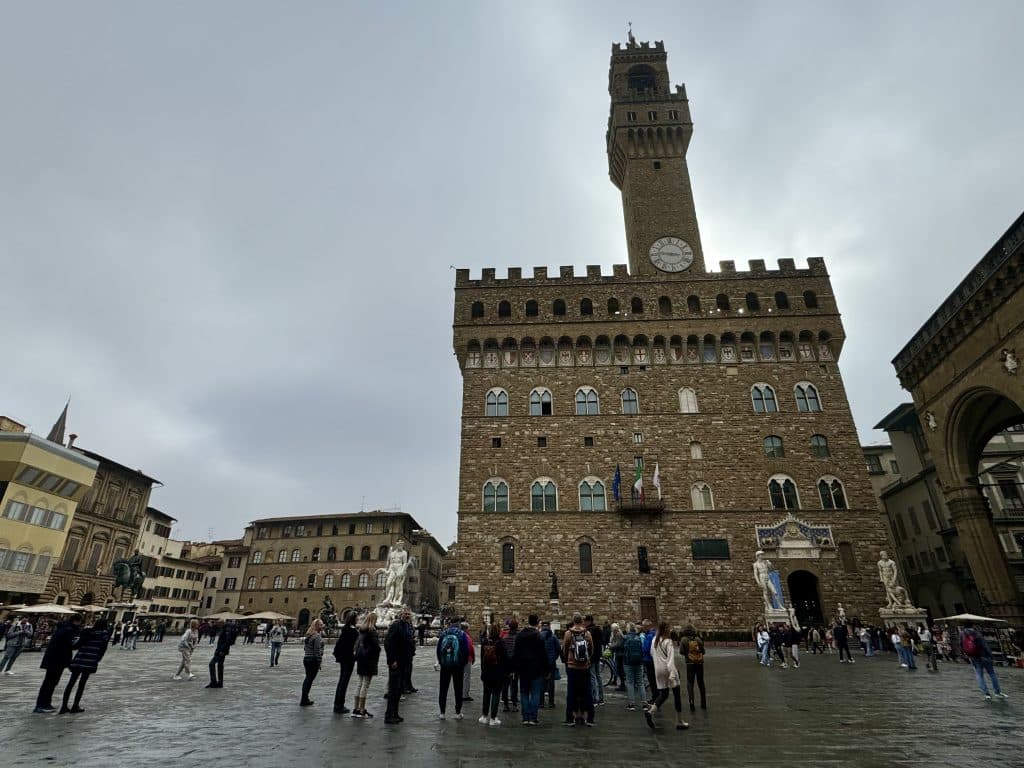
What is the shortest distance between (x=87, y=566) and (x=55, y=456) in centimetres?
890

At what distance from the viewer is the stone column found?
17.2 meters

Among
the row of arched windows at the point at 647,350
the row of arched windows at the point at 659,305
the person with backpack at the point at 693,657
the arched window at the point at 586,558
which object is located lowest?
the person with backpack at the point at 693,657

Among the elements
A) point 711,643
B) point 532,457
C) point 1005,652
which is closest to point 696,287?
point 532,457

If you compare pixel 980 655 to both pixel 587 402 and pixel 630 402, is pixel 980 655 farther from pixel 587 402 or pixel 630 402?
pixel 587 402

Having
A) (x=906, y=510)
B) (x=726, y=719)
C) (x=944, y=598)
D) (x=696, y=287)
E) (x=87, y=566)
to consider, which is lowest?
(x=726, y=719)

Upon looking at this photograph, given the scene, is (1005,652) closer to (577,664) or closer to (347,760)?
(577,664)

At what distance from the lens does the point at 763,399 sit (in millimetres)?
29547

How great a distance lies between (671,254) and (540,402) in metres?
12.5

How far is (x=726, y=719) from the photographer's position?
773 cm

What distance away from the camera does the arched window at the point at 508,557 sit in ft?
86.7

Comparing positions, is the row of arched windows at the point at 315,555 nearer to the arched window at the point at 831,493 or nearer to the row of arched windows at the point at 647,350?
the row of arched windows at the point at 647,350

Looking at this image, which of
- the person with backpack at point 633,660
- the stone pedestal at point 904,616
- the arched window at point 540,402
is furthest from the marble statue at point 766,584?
the person with backpack at point 633,660

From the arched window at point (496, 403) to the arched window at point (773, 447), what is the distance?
44.9 ft

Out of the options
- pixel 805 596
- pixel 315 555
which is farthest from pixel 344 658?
pixel 315 555
